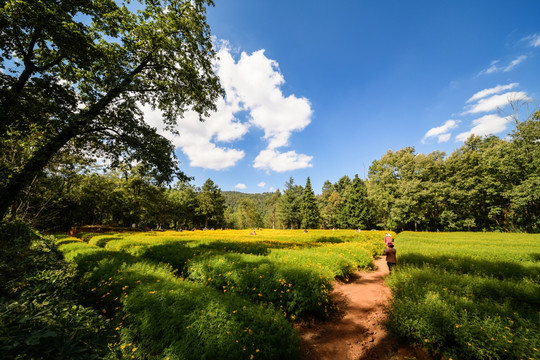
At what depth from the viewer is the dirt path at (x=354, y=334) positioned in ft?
14.8

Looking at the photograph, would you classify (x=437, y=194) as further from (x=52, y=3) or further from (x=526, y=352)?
(x=52, y=3)

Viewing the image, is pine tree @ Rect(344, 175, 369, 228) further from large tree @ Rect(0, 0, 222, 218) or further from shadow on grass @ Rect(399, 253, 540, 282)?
large tree @ Rect(0, 0, 222, 218)

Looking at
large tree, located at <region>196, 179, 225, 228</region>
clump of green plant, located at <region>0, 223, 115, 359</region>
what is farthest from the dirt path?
large tree, located at <region>196, 179, 225, 228</region>

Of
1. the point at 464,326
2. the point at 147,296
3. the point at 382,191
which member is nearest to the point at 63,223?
the point at 147,296

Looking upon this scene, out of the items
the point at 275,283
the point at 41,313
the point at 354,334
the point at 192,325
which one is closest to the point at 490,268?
the point at 354,334

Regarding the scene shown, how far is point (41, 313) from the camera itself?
199cm

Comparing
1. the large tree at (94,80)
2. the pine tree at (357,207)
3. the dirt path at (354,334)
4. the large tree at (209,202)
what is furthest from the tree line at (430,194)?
the dirt path at (354,334)

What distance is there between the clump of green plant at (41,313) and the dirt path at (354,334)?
15.0 feet

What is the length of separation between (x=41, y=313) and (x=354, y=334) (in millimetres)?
6546

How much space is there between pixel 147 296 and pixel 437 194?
4641cm

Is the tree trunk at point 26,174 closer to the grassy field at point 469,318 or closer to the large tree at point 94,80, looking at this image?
the large tree at point 94,80

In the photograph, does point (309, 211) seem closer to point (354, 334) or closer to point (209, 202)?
point (209, 202)

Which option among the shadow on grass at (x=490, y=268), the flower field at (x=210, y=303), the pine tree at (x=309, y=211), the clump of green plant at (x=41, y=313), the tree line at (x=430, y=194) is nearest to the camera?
the clump of green plant at (x=41, y=313)

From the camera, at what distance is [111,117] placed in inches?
331
